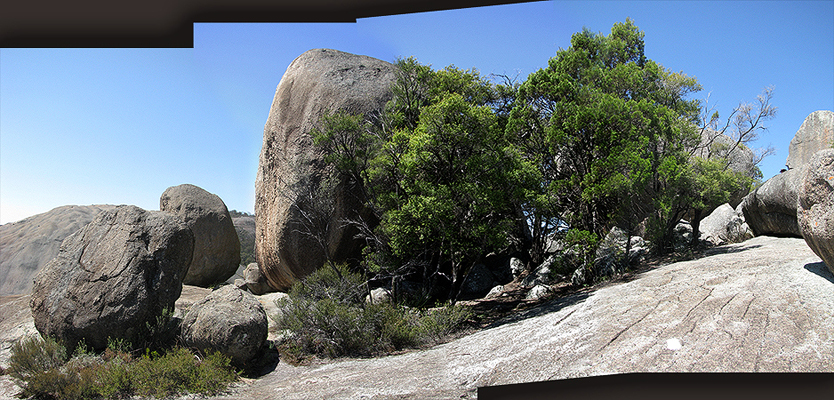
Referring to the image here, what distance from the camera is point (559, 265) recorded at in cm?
1351

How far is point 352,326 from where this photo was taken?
9.25m

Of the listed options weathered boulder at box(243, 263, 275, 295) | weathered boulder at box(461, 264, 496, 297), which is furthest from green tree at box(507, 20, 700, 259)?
weathered boulder at box(243, 263, 275, 295)

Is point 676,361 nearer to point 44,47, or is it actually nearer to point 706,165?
point 706,165

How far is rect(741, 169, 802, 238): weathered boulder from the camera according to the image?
11688 millimetres

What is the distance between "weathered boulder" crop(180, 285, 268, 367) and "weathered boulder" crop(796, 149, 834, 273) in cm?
912

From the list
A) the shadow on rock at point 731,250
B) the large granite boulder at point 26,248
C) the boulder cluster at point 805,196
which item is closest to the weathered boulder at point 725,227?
the boulder cluster at point 805,196

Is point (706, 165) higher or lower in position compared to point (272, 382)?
higher

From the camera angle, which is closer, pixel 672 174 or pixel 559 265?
pixel 672 174

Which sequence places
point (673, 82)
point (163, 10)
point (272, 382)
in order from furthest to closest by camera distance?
A: point (673, 82), point (272, 382), point (163, 10)

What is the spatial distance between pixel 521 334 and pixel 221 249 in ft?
44.1

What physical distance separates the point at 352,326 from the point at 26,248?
11894mm

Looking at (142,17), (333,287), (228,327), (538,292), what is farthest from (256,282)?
(142,17)

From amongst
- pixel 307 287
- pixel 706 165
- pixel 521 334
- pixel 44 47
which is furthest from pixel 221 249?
pixel 706 165

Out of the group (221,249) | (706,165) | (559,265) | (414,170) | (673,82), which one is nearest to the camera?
(414,170)
